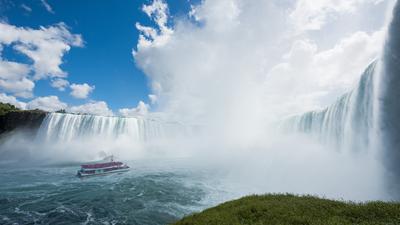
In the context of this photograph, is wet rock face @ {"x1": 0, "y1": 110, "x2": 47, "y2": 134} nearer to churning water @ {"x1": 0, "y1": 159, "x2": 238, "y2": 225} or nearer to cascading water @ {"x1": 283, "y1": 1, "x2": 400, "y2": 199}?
churning water @ {"x1": 0, "y1": 159, "x2": 238, "y2": 225}

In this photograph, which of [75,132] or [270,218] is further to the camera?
[75,132]

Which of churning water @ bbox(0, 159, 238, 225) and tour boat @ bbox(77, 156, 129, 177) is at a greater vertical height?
tour boat @ bbox(77, 156, 129, 177)

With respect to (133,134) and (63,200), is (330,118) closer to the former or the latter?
(63,200)

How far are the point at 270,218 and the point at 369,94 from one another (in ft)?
73.2

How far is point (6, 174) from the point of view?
37594 mm

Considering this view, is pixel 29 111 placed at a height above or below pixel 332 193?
above

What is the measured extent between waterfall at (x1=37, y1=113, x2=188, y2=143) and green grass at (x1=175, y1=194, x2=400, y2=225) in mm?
59474

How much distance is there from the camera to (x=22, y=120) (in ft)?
238

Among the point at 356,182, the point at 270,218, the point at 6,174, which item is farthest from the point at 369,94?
the point at 6,174

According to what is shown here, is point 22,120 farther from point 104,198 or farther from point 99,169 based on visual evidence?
point 104,198

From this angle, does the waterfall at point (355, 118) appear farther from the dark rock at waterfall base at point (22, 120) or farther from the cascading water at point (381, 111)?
the dark rock at waterfall base at point (22, 120)

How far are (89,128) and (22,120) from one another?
99.8 ft

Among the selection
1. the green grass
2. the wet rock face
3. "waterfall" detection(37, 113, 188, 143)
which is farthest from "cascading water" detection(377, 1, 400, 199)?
the wet rock face

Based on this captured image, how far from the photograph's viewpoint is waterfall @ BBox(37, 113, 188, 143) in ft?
198
